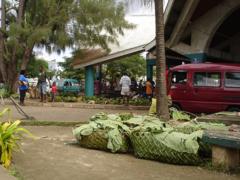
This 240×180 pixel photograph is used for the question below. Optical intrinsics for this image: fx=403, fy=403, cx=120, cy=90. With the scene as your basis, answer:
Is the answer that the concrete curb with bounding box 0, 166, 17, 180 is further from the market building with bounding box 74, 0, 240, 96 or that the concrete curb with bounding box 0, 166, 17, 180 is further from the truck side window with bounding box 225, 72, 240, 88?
the market building with bounding box 74, 0, 240, 96

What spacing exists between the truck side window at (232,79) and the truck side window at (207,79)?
0.27 m

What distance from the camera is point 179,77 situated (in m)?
14.7

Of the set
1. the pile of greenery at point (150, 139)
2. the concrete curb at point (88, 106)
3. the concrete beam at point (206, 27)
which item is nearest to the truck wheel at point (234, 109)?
the concrete curb at point (88, 106)

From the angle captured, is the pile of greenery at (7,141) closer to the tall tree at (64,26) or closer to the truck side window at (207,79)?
the truck side window at (207,79)

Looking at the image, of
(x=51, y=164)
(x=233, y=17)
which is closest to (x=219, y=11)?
(x=233, y=17)

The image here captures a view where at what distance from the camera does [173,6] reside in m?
18.0

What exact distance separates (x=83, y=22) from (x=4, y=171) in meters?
17.6

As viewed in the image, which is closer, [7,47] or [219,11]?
[219,11]

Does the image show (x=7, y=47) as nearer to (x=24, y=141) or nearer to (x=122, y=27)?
(x=122, y=27)

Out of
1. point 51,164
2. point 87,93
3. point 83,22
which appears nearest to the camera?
point 51,164

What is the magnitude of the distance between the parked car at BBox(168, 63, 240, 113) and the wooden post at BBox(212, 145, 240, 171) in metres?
6.62

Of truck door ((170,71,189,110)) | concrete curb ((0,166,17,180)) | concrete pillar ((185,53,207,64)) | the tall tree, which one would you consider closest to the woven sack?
concrete curb ((0,166,17,180))

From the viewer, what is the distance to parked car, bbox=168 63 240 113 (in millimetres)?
13227

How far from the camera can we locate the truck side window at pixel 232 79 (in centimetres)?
1317
